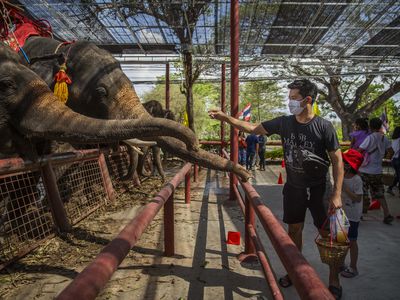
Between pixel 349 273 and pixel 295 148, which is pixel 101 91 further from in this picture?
pixel 349 273

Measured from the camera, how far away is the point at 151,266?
12.1 feet

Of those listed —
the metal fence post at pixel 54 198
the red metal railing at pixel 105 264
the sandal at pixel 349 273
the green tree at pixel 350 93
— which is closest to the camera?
the red metal railing at pixel 105 264

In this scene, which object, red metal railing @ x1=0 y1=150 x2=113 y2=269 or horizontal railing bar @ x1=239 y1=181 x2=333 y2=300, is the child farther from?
red metal railing @ x1=0 y1=150 x2=113 y2=269

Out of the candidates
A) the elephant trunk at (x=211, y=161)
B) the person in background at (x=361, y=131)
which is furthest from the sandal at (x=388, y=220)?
the elephant trunk at (x=211, y=161)

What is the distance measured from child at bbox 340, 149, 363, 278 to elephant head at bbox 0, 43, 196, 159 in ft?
7.26

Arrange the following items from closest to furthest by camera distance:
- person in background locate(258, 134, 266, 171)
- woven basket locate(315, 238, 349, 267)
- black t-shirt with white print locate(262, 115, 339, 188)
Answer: woven basket locate(315, 238, 349, 267), black t-shirt with white print locate(262, 115, 339, 188), person in background locate(258, 134, 266, 171)

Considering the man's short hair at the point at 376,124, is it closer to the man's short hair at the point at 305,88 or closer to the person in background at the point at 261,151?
the man's short hair at the point at 305,88

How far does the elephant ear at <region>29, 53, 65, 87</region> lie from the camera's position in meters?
3.79

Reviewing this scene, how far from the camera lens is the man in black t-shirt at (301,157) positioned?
10.5ft

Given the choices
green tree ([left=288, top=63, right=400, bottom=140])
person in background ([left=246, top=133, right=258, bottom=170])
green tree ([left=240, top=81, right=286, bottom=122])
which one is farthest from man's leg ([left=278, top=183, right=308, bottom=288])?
green tree ([left=240, top=81, right=286, bottom=122])

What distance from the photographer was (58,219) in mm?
4461

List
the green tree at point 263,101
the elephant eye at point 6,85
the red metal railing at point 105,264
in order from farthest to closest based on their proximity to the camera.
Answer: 1. the green tree at point 263,101
2. the elephant eye at point 6,85
3. the red metal railing at point 105,264

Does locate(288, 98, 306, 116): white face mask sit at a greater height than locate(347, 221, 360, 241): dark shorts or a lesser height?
greater

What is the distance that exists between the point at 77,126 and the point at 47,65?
1626mm
